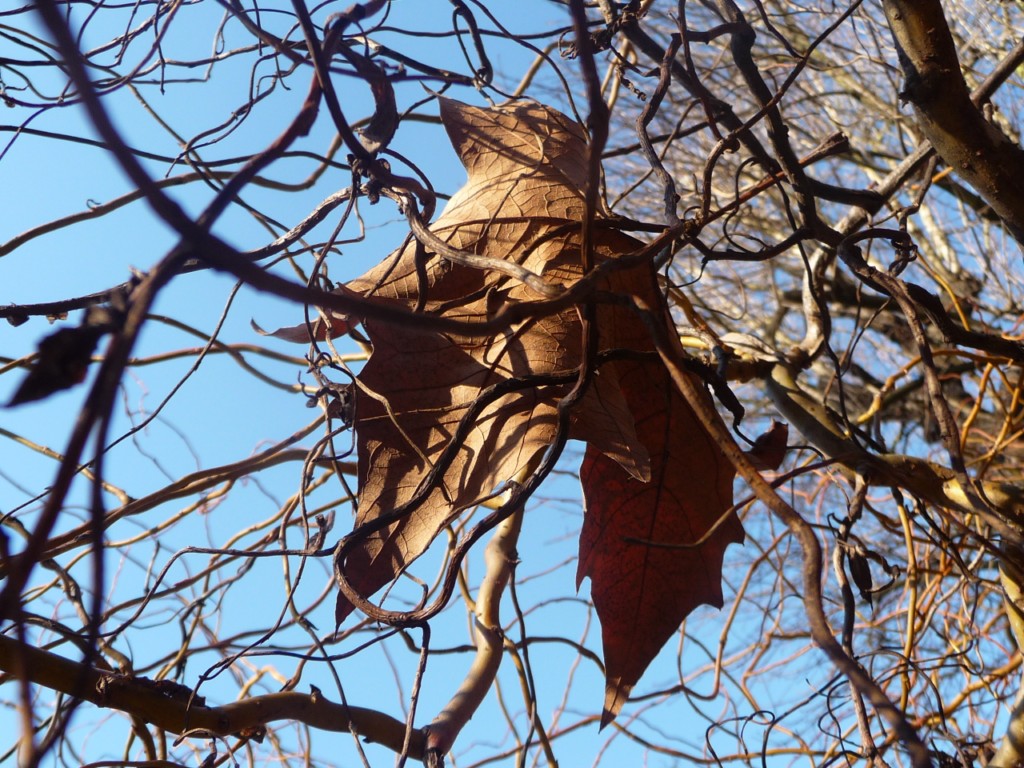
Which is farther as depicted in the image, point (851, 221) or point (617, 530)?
point (851, 221)

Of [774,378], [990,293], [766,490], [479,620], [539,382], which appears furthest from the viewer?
[990,293]

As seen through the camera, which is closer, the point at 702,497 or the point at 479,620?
the point at 702,497

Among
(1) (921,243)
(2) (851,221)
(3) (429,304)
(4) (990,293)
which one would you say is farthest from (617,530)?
(1) (921,243)

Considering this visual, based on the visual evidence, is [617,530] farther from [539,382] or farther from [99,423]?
[99,423]

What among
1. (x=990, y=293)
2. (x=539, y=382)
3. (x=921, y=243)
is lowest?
(x=539, y=382)

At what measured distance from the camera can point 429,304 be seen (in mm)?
474

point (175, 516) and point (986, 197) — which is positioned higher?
point (175, 516)

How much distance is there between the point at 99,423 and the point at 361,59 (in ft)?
1.11

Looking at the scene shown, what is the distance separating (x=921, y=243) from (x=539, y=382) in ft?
9.44

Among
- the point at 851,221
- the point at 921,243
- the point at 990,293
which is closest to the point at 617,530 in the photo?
the point at 851,221

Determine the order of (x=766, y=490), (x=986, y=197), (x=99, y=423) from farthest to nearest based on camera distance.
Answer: (x=986, y=197)
(x=766, y=490)
(x=99, y=423)

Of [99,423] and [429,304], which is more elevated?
[429,304]

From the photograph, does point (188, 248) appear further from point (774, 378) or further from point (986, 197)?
point (774, 378)

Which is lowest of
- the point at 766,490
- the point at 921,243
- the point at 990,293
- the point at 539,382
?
the point at 766,490
